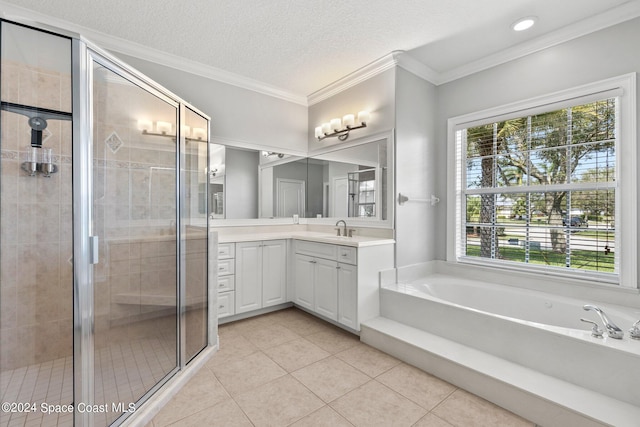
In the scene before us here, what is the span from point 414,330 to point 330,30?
2.63 m

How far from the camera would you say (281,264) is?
3365mm

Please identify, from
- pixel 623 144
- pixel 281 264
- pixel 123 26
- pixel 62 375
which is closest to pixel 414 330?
pixel 281 264

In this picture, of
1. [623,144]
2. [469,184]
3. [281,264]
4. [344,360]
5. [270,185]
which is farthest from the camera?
[270,185]

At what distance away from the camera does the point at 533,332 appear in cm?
187

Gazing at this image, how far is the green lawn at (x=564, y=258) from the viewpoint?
2.33 m

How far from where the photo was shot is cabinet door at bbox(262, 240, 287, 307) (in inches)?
127

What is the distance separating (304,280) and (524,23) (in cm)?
302

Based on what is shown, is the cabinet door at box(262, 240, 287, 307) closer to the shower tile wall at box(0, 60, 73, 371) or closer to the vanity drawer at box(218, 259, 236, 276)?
the vanity drawer at box(218, 259, 236, 276)

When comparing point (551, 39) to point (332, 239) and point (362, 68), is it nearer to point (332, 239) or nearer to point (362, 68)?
point (362, 68)

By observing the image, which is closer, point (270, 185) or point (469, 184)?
point (469, 184)

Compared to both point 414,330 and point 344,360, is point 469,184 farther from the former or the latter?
point 344,360

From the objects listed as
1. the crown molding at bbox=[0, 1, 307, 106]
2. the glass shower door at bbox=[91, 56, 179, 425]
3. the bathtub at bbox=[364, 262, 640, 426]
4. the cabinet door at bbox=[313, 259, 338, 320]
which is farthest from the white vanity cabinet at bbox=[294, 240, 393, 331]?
the crown molding at bbox=[0, 1, 307, 106]

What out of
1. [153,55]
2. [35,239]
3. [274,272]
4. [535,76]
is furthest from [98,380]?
[535,76]

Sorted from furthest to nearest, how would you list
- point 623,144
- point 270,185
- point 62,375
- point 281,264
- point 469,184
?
1. point 270,185
2. point 281,264
3. point 469,184
4. point 623,144
5. point 62,375
